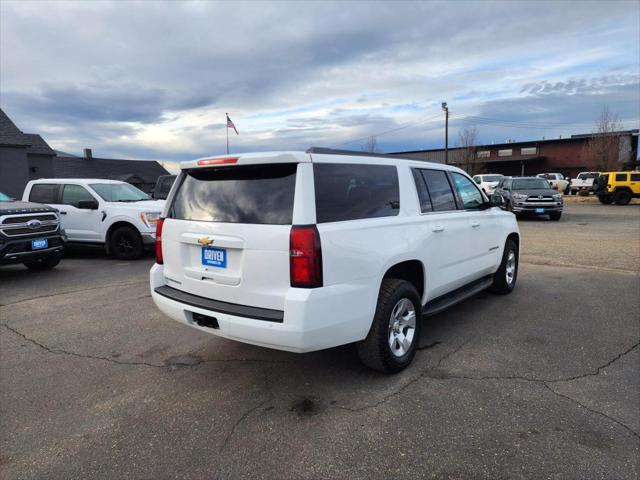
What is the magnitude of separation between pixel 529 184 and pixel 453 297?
50.4 ft

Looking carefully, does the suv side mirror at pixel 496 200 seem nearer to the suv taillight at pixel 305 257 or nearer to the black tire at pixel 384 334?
the black tire at pixel 384 334

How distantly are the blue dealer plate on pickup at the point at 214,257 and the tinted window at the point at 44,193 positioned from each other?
8226 millimetres

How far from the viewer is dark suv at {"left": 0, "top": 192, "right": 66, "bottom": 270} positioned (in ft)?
22.5

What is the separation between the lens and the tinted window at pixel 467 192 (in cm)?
489

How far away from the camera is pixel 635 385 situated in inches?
132

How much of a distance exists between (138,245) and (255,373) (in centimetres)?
651

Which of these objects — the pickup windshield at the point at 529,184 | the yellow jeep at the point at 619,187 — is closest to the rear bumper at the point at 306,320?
the pickup windshield at the point at 529,184

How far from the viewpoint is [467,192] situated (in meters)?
5.06

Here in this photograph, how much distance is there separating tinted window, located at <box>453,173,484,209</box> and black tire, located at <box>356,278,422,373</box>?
1.81 metres

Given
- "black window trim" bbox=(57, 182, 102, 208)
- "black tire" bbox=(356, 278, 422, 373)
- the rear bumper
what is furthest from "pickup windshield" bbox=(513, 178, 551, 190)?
the rear bumper

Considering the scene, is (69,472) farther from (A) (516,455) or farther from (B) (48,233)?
(B) (48,233)

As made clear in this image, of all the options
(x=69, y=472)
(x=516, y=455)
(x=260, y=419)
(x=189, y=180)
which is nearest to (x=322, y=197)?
(x=189, y=180)

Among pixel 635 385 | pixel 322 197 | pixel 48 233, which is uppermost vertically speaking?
pixel 322 197

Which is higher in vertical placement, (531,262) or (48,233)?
(48,233)
